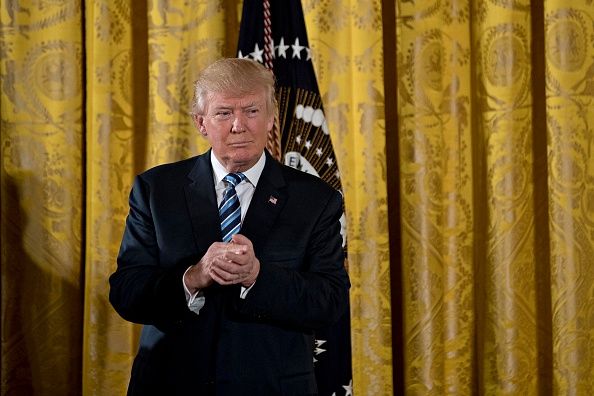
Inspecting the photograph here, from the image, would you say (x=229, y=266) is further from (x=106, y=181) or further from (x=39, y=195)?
(x=39, y=195)

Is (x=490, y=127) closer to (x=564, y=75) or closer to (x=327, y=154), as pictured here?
(x=564, y=75)

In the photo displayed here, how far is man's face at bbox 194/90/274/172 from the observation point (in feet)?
5.45

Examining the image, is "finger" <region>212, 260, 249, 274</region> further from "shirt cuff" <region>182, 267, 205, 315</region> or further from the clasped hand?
"shirt cuff" <region>182, 267, 205, 315</region>

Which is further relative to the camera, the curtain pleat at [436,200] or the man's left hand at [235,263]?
the curtain pleat at [436,200]

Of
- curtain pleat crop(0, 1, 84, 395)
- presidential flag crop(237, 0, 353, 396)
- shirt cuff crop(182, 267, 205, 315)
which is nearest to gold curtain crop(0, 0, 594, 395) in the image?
curtain pleat crop(0, 1, 84, 395)

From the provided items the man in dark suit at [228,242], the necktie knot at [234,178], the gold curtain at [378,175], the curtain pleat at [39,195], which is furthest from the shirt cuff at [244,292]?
the curtain pleat at [39,195]

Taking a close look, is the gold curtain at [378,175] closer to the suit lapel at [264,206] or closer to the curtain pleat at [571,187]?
the curtain pleat at [571,187]

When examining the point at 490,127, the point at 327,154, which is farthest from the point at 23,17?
the point at 490,127

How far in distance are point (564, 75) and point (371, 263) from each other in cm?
92

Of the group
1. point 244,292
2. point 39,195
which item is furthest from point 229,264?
point 39,195

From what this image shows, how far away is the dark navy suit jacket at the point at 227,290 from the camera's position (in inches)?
61.4

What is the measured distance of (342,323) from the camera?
2422mm

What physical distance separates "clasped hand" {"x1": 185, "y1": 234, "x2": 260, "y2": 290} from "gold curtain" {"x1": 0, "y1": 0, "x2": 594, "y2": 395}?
1252mm

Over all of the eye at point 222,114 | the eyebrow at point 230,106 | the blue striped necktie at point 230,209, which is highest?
the eyebrow at point 230,106
